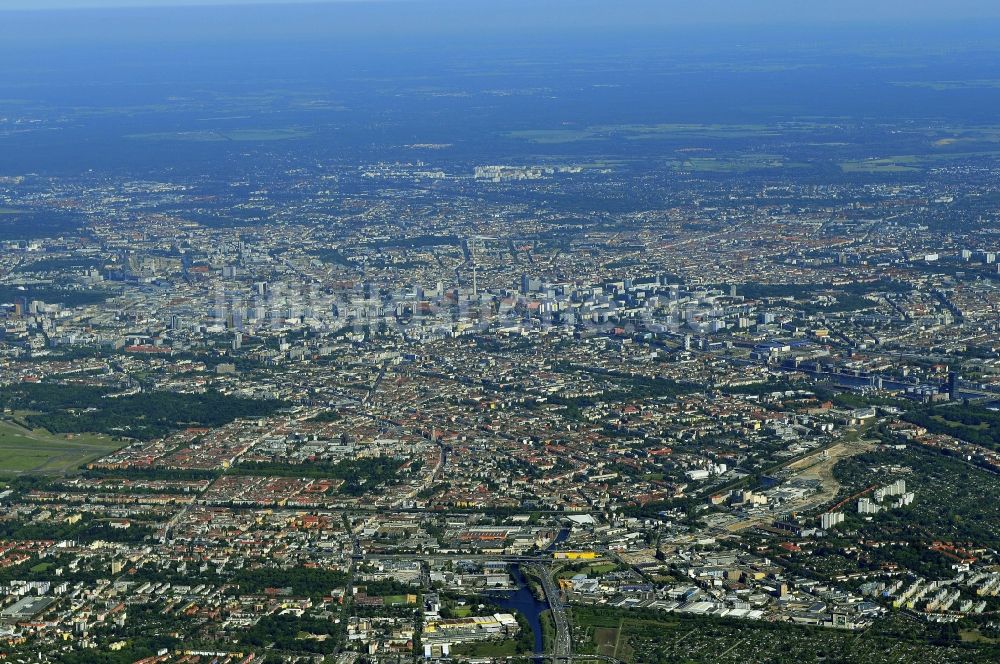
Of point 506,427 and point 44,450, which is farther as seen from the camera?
point 506,427

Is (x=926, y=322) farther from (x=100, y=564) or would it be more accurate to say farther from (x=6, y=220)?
(x=6, y=220)

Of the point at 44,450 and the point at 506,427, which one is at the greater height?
the point at 506,427

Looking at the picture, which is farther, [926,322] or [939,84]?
[939,84]

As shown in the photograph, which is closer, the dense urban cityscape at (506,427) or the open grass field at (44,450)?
the dense urban cityscape at (506,427)

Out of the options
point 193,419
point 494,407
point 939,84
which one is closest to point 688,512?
point 494,407
